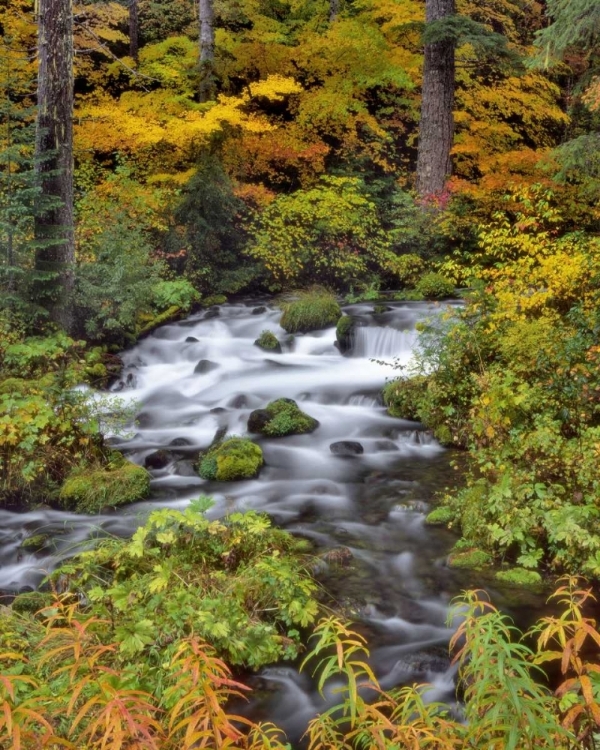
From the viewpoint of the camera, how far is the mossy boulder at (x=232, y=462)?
7809mm

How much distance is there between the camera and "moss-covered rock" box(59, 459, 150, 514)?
7.03m

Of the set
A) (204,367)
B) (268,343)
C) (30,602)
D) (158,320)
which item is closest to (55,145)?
(158,320)

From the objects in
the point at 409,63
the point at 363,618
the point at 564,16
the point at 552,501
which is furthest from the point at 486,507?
the point at 409,63

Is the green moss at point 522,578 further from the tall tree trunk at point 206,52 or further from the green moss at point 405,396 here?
the tall tree trunk at point 206,52

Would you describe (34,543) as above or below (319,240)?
below

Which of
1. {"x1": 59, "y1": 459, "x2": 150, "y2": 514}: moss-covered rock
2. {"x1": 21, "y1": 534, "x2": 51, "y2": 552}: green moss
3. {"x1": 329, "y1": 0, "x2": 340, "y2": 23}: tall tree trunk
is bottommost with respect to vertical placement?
{"x1": 21, "y1": 534, "x2": 51, "y2": 552}: green moss

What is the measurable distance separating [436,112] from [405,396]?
926 centimetres

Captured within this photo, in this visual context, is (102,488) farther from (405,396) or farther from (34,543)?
(405,396)

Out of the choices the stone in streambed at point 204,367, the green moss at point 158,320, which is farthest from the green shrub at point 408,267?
the stone in streambed at point 204,367

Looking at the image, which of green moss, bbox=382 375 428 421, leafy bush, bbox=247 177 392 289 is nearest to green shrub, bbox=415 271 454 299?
leafy bush, bbox=247 177 392 289

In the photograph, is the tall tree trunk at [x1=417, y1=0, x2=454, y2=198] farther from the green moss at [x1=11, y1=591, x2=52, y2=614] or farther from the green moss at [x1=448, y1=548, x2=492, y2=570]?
the green moss at [x1=11, y1=591, x2=52, y2=614]

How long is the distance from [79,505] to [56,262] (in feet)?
13.9

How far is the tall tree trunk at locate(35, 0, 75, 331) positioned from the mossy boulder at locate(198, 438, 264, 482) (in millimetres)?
3718

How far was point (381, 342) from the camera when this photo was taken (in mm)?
12172
